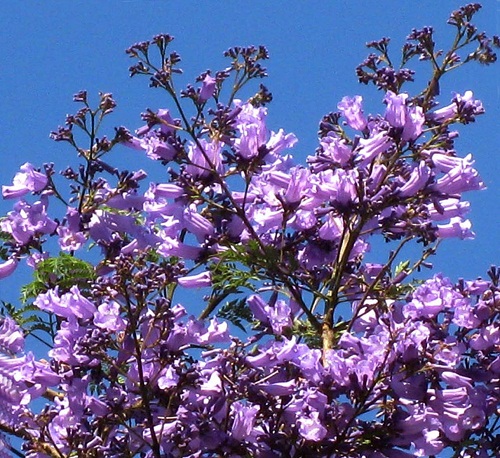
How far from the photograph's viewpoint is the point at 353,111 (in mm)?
5715

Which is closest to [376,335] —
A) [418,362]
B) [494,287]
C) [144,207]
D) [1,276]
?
[418,362]

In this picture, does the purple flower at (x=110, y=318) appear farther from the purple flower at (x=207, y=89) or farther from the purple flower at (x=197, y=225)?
the purple flower at (x=207, y=89)

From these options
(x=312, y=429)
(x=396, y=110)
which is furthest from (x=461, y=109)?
(x=312, y=429)

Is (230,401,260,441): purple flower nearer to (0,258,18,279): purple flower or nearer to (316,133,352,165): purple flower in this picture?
(316,133,352,165): purple flower

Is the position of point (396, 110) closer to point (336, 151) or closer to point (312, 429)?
point (336, 151)

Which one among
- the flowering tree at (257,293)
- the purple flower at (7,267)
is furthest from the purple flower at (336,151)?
the purple flower at (7,267)

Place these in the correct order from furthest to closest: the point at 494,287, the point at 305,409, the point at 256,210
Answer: the point at 256,210 < the point at 494,287 < the point at 305,409

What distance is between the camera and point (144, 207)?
5.81 m

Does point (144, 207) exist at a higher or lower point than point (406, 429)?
higher

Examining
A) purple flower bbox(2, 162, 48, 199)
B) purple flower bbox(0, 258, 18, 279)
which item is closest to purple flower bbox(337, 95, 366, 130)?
purple flower bbox(2, 162, 48, 199)

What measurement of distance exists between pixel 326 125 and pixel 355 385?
170cm

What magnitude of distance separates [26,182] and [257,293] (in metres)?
1.40

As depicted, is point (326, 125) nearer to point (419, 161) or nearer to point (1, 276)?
point (419, 161)

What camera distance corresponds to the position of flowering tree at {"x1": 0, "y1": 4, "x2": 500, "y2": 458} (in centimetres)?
466
